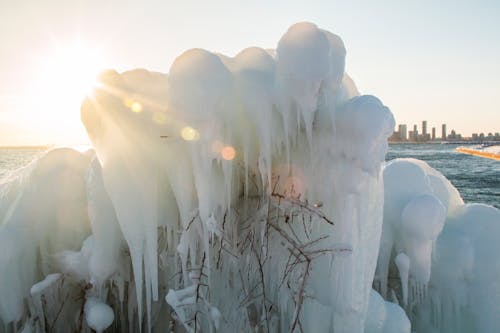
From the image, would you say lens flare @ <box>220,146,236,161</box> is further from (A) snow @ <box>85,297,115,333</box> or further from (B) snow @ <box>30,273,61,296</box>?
(B) snow @ <box>30,273,61,296</box>

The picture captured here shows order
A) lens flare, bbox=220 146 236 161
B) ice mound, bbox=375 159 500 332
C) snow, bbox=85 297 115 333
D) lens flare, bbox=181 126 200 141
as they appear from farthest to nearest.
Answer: ice mound, bbox=375 159 500 332 → snow, bbox=85 297 115 333 → lens flare, bbox=220 146 236 161 → lens flare, bbox=181 126 200 141

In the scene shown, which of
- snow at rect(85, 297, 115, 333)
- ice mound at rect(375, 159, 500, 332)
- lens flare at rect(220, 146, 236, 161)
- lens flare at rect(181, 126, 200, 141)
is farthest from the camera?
ice mound at rect(375, 159, 500, 332)

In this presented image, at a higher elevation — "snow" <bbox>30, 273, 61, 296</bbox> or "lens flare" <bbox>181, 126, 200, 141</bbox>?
"lens flare" <bbox>181, 126, 200, 141</bbox>

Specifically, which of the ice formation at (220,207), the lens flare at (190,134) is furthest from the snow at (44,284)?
the lens flare at (190,134)

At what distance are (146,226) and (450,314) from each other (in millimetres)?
3462

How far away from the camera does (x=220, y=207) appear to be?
2855 mm

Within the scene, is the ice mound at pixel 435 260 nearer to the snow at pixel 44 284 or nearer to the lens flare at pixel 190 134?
the lens flare at pixel 190 134

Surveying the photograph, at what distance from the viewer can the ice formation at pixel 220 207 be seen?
2535 mm

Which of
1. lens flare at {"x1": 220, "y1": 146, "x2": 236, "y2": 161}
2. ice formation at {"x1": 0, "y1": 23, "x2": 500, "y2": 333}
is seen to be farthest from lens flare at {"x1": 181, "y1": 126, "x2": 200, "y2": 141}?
lens flare at {"x1": 220, "y1": 146, "x2": 236, "y2": 161}

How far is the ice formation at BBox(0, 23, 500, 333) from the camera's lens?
254 cm

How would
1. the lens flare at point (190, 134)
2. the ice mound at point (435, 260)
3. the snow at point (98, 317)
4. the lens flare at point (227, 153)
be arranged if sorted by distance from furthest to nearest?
the ice mound at point (435, 260)
the snow at point (98, 317)
the lens flare at point (227, 153)
the lens flare at point (190, 134)

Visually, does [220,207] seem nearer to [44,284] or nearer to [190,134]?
[190,134]

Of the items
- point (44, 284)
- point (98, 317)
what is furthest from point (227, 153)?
point (44, 284)

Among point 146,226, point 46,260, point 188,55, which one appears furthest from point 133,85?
point 46,260
